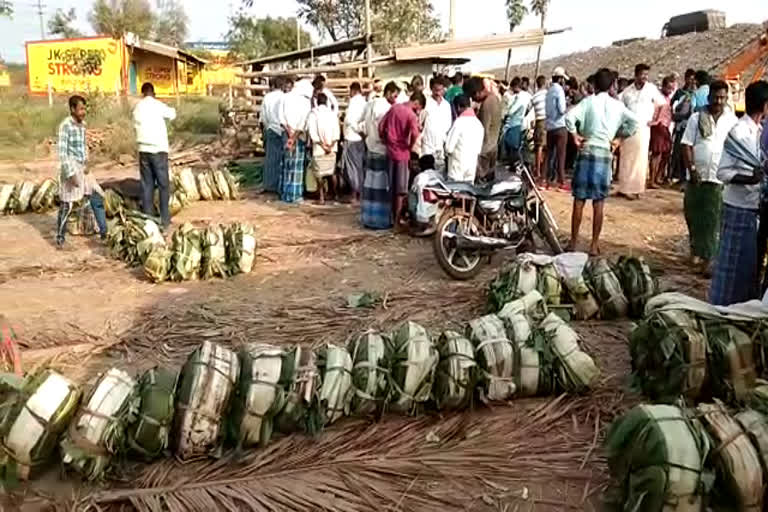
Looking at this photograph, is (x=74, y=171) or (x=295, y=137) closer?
(x=74, y=171)

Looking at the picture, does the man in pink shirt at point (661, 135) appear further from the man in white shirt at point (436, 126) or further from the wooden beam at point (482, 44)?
the man in white shirt at point (436, 126)

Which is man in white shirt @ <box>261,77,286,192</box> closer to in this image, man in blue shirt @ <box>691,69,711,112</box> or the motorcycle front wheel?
the motorcycle front wheel

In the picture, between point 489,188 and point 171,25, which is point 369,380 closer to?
point 489,188

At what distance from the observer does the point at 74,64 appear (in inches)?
1362

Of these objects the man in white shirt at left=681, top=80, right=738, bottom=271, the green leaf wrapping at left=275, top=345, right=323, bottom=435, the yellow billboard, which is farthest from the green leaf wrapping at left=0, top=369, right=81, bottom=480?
the yellow billboard

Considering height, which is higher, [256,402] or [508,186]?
[508,186]

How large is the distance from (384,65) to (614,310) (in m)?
9.89

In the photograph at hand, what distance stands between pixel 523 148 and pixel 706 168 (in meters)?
5.76

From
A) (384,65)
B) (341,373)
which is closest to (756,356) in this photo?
(341,373)

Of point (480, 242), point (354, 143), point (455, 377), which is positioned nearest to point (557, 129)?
point (354, 143)

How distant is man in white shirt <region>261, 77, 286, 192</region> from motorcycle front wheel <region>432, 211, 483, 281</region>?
4.92 meters

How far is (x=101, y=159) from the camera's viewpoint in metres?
16.2

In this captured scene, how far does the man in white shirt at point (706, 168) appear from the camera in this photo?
6.24m

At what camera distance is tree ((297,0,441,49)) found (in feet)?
71.1
